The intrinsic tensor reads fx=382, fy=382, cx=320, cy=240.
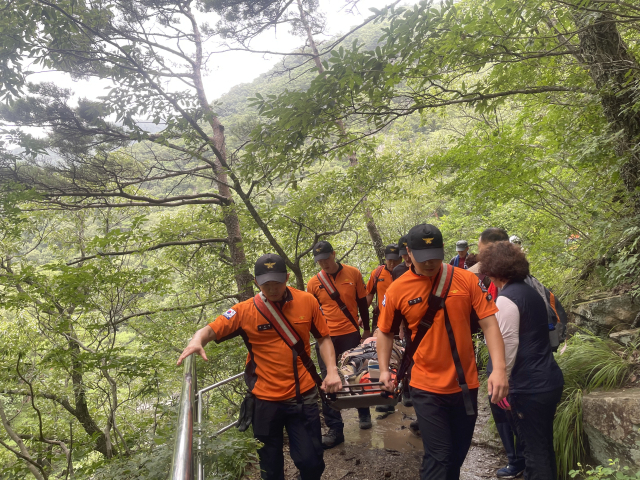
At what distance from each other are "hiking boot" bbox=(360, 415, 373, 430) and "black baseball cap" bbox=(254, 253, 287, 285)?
2839mm

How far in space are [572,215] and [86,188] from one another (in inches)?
353

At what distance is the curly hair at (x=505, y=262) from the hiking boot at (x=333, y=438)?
270 cm

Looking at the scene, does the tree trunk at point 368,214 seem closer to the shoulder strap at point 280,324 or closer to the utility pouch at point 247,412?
the shoulder strap at point 280,324

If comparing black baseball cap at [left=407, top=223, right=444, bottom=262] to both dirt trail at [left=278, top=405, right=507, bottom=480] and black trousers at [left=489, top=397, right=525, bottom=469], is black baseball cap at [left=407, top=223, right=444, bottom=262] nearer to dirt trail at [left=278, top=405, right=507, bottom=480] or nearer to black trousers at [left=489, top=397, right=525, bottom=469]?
black trousers at [left=489, top=397, right=525, bottom=469]

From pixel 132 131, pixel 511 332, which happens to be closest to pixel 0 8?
pixel 132 131

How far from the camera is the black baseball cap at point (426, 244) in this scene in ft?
8.24

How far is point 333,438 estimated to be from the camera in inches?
170

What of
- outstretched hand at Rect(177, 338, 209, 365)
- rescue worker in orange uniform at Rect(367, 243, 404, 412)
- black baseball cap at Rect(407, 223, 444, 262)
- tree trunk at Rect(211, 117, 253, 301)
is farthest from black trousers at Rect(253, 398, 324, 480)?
tree trunk at Rect(211, 117, 253, 301)

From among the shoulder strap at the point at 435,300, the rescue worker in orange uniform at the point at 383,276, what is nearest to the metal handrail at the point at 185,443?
the shoulder strap at the point at 435,300

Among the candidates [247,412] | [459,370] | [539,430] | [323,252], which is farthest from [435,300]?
[323,252]

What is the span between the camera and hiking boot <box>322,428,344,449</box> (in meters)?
4.28

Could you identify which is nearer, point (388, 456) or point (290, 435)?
point (290, 435)

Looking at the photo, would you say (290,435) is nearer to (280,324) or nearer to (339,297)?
(280,324)

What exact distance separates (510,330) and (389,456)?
7.28 feet
